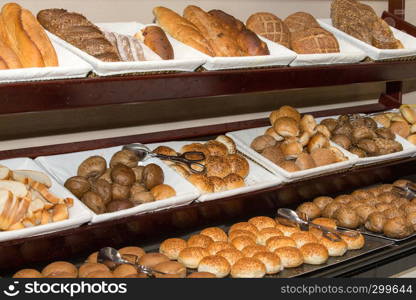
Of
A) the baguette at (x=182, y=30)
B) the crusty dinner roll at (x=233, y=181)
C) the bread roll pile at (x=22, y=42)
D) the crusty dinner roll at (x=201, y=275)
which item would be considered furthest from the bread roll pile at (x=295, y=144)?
the bread roll pile at (x=22, y=42)

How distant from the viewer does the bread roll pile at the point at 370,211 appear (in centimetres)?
294

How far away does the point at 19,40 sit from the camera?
2.29 metres

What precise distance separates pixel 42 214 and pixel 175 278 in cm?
52

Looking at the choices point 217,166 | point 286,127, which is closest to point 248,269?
point 217,166

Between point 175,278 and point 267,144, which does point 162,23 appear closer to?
point 267,144

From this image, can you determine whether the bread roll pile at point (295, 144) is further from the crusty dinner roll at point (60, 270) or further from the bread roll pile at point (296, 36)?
the crusty dinner roll at point (60, 270)

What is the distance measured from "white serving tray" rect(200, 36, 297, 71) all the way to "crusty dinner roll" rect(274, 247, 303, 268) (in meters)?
0.76

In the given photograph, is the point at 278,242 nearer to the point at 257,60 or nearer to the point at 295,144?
the point at 295,144

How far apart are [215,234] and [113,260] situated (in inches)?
19.8

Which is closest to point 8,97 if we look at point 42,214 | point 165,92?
point 42,214

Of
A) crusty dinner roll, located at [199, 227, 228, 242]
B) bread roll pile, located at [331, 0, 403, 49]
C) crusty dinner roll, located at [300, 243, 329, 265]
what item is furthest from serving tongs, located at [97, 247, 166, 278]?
bread roll pile, located at [331, 0, 403, 49]

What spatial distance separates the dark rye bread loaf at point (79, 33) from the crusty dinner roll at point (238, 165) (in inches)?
29.4

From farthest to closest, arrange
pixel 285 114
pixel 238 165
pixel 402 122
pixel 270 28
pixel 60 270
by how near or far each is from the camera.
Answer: pixel 402 122, pixel 285 114, pixel 270 28, pixel 238 165, pixel 60 270

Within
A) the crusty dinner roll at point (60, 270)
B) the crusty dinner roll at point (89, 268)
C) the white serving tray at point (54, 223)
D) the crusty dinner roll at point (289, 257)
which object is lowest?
the crusty dinner roll at point (289, 257)
